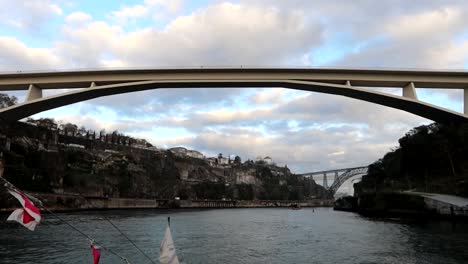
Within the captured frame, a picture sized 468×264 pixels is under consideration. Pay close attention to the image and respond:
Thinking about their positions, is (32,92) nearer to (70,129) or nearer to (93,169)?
(93,169)

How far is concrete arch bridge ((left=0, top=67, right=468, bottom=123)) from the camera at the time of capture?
44969mm

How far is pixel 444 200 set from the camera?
52156 mm

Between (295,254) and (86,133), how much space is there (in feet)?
490

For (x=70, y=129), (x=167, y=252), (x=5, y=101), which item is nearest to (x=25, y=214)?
(x=167, y=252)

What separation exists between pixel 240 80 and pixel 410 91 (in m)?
18.0

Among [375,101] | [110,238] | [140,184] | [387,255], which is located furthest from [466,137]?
[140,184]

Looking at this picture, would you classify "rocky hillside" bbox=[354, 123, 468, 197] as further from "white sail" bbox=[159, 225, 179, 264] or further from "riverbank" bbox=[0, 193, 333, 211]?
"riverbank" bbox=[0, 193, 333, 211]

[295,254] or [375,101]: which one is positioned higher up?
[375,101]

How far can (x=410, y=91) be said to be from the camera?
4572 cm

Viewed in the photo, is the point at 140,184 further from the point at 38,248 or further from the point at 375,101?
the point at 38,248

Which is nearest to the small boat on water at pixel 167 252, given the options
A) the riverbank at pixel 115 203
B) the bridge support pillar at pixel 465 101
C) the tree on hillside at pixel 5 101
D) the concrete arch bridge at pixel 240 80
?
the concrete arch bridge at pixel 240 80

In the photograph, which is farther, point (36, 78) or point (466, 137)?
point (466, 137)

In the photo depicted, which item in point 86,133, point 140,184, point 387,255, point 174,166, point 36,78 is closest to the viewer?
point 387,255

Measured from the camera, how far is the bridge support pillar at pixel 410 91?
147ft
